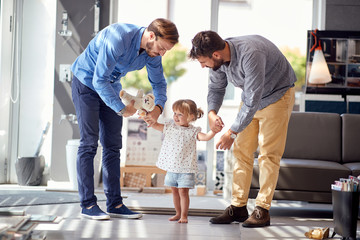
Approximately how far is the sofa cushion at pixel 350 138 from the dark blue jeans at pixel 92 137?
6.76ft

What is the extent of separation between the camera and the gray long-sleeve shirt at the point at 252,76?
8.84 ft

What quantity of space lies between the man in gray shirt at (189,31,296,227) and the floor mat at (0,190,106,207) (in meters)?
1.40

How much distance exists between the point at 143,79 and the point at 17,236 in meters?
3.69

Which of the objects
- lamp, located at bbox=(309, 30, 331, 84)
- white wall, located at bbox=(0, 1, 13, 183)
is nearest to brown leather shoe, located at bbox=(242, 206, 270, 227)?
lamp, located at bbox=(309, 30, 331, 84)

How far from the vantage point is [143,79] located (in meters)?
5.52

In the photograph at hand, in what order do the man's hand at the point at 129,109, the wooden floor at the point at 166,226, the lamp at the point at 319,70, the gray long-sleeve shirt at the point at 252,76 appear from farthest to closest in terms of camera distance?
the lamp at the point at 319,70
the man's hand at the point at 129,109
the gray long-sleeve shirt at the point at 252,76
the wooden floor at the point at 166,226

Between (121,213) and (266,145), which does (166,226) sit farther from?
(266,145)

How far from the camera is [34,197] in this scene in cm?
405

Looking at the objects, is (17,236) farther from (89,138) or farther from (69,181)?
(69,181)

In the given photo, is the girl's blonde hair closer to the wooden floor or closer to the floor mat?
the wooden floor

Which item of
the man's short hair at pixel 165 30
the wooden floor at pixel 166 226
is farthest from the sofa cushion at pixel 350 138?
the man's short hair at pixel 165 30

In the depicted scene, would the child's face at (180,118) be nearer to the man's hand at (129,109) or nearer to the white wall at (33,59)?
the man's hand at (129,109)

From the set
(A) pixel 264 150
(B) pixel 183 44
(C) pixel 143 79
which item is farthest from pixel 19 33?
(A) pixel 264 150

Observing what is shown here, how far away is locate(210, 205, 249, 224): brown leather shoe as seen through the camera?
120 inches
